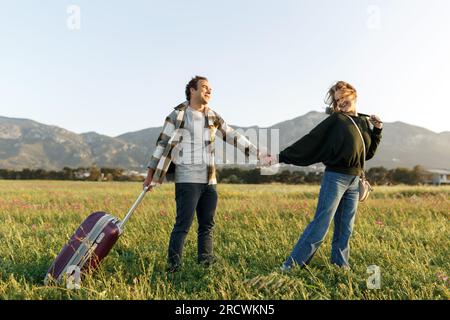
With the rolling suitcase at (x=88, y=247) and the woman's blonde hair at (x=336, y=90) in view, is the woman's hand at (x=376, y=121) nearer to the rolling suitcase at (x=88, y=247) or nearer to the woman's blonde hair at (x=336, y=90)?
the woman's blonde hair at (x=336, y=90)

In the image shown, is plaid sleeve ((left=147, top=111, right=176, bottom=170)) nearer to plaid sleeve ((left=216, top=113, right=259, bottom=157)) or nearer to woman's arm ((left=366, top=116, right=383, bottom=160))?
plaid sleeve ((left=216, top=113, right=259, bottom=157))

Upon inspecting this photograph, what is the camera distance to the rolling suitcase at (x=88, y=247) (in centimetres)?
472

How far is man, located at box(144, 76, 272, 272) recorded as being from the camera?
5.25 m

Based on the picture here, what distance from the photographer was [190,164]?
17.3 ft

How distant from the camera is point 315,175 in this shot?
128 feet

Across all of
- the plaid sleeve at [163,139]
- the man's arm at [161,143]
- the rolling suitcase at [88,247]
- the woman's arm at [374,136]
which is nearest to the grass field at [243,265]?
the rolling suitcase at [88,247]

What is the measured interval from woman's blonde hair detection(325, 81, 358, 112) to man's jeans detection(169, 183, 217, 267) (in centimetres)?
189

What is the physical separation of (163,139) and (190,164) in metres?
0.51

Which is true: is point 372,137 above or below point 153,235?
above

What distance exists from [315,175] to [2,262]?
3561 centimetres

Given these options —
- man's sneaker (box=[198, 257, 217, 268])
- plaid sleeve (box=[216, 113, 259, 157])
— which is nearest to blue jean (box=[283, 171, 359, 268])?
man's sneaker (box=[198, 257, 217, 268])

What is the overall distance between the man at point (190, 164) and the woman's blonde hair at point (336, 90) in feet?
5.19
